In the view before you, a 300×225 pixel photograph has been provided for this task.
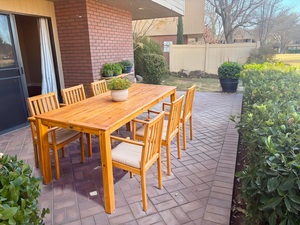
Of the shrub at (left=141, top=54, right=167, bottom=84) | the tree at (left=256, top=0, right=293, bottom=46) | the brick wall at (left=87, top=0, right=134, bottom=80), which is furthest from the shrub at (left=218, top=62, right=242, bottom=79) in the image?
the tree at (left=256, top=0, right=293, bottom=46)

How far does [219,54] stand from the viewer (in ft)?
35.1

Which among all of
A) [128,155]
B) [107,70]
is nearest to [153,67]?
[107,70]

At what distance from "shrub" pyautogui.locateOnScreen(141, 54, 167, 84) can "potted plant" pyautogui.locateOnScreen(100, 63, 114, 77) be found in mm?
3361

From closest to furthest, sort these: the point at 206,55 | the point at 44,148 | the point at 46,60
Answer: the point at 44,148, the point at 46,60, the point at 206,55

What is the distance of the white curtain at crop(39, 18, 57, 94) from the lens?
4860 mm

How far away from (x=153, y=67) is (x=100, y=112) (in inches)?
254

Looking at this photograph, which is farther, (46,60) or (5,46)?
(46,60)

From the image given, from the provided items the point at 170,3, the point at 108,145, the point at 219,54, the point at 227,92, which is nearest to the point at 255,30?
the point at 219,54

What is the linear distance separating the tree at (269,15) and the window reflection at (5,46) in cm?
1498

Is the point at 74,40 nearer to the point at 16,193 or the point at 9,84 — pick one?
the point at 9,84

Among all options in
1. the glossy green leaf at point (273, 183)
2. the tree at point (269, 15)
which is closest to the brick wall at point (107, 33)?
the glossy green leaf at point (273, 183)

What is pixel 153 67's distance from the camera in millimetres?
8727

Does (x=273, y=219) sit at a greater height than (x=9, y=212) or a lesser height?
lesser

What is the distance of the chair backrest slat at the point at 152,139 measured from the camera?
2.02m
